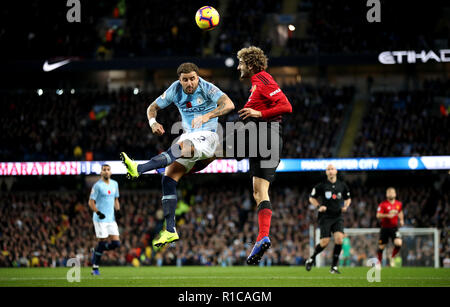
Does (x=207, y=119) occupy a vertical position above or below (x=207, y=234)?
above

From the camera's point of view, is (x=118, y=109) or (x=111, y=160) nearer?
(x=111, y=160)

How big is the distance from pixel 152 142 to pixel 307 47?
9670 mm

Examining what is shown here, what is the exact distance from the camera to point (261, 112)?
340 inches

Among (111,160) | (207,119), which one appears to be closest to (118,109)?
(111,160)

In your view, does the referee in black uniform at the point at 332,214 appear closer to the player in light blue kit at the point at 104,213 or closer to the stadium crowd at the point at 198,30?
the player in light blue kit at the point at 104,213

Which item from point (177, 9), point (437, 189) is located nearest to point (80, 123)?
point (177, 9)

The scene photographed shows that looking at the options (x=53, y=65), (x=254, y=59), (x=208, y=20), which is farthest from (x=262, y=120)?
(x=53, y=65)

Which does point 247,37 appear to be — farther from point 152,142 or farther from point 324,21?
point 152,142

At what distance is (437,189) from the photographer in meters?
28.0

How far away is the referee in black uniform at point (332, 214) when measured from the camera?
49.4 feet

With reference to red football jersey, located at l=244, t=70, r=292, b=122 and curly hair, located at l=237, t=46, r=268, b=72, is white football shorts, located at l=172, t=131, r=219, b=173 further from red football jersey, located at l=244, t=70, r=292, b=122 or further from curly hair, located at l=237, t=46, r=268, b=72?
curly hair, located at l=237, t=46, r=268, b=72

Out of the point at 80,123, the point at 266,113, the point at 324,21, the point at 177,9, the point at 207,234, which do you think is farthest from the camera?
the point at 177,9

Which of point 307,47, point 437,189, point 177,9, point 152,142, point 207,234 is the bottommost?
point 207,234
